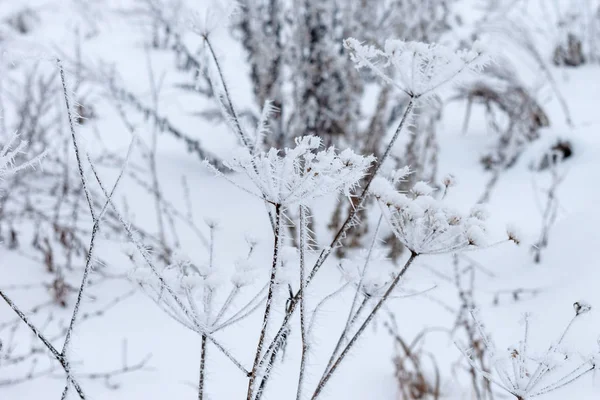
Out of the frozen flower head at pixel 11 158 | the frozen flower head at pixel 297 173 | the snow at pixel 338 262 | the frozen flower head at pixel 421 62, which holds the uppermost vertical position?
Result: the frozen flower head at pixel 421 62

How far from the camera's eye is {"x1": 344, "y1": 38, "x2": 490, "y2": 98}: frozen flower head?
0.70m

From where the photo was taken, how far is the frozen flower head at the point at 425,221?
729 millimetres

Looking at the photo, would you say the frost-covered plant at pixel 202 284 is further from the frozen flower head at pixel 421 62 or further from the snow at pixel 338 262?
the frozen flower head at pixel 421 62

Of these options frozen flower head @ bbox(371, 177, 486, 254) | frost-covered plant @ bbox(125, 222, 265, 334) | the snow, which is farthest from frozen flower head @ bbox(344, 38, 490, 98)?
frost-covered plant @ bbox(125, 222, 265, 334)

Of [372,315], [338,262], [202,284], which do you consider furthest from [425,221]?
[338,262]

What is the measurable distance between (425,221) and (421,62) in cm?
24

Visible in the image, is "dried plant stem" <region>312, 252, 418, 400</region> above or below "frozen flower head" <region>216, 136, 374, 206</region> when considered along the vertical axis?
below

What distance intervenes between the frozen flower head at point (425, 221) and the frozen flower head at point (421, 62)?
15 cm

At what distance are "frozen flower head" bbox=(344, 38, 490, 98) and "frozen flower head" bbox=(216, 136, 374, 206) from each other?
0.16 metres

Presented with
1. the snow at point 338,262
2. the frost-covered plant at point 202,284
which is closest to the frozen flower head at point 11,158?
the snow at point 338,262

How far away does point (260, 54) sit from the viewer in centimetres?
229

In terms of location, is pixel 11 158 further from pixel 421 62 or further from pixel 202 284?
Answer: pixel 421 62

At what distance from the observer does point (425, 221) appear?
78 cm

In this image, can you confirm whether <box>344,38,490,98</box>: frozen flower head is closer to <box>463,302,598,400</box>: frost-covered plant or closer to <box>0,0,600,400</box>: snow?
<box>0,0,600,400</box>: snow
